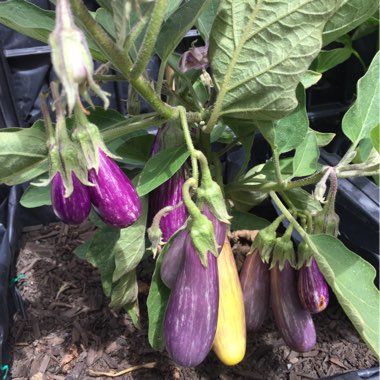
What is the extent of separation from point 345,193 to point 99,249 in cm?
45

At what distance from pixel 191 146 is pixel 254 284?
29 centimetres

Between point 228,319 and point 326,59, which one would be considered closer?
point 228,319

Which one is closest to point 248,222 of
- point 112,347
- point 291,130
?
point 291,130

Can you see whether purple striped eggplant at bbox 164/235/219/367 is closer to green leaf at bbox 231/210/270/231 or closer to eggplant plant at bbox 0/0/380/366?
eggplant plant at bbox 0/0/380/366

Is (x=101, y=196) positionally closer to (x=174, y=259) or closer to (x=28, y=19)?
(x=174, y=259)

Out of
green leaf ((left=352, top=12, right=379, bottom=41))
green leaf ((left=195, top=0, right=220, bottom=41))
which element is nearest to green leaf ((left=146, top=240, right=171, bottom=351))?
green leaf ((left=195, top=0, right=220, bottom=41))

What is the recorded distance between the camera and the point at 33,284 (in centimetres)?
102

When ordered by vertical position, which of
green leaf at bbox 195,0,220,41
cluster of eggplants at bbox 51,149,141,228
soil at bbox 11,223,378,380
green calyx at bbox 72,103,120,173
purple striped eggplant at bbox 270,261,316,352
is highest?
green leaf at bbox 195,0,220,41

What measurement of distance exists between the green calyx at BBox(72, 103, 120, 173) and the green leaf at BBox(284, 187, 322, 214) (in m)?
0.38

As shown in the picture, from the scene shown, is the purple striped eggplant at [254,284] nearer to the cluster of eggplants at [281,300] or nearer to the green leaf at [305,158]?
the cluster of eggplants at [281,300]

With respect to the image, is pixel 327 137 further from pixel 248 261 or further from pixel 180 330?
pixel 180 330

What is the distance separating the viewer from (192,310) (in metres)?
0.52

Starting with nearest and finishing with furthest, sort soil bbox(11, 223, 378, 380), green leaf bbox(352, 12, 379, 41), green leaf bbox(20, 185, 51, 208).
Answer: green leaf bbox(20, 185, 51, 208), soil bbox(11, 223, 378, 380), green leaf bbox(352, 12, 379, 41)

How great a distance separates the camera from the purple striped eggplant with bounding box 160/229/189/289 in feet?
1.77
